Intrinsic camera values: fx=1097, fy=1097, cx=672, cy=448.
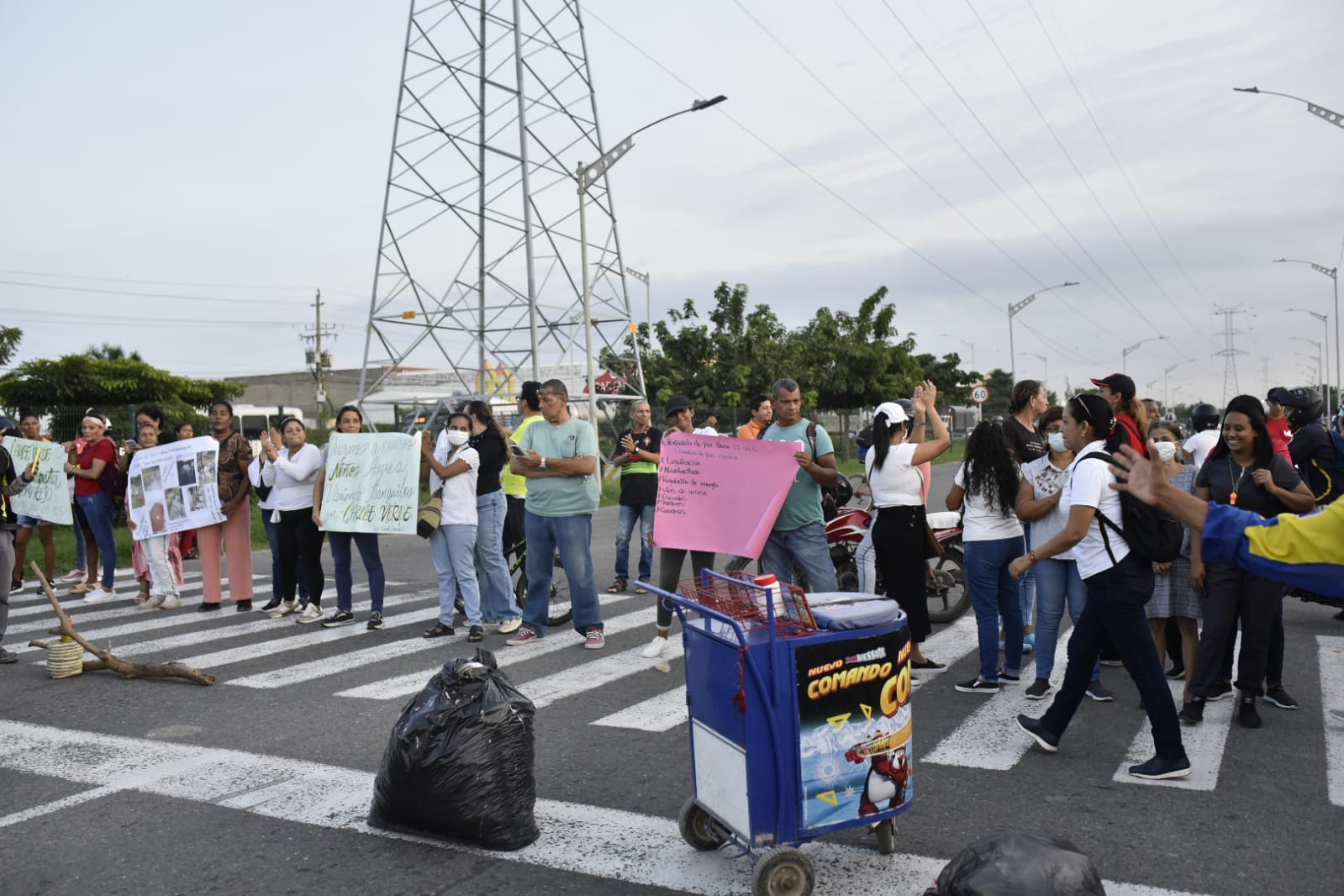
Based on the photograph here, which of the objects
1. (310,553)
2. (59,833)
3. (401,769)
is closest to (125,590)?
(310,553)

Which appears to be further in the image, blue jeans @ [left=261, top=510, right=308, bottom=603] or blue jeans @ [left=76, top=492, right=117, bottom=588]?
blue jeans @ [left=76, top=492, right=117, bottom=588]

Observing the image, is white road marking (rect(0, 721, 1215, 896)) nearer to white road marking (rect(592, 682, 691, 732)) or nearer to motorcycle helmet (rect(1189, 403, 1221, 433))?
white road marking (rect(592, 682, 691, 732))

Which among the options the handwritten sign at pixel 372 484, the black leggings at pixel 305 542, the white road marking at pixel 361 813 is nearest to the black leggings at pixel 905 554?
the white road marking at pixel 361 813

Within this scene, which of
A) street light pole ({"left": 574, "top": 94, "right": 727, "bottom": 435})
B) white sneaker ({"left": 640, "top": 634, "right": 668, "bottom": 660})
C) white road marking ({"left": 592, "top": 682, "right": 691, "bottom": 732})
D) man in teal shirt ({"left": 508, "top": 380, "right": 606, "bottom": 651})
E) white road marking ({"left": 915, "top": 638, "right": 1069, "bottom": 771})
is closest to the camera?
white road marking ({"left": 915, "top": 638, "right": 1069, "bottom": 771})

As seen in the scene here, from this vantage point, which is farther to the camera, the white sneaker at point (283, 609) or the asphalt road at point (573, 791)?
the white sneaker at point (283, 609)

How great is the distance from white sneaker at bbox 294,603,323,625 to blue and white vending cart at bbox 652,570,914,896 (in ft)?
21.4

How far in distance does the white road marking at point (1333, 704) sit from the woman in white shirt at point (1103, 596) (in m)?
0.62

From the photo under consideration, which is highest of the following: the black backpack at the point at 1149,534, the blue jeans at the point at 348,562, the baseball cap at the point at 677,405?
the baseball cap at the point at 677,405

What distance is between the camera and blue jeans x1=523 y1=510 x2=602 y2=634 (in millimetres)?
8062

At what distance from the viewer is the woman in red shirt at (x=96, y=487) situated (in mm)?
11305

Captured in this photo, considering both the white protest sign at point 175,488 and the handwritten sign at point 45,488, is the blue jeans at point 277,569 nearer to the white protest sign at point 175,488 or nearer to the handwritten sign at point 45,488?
the white protest sign at point 175,488

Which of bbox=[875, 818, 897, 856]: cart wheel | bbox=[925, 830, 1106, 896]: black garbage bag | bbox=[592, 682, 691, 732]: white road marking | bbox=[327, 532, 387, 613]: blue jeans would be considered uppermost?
bbox=[327, 532, 387, 613]: blue jeans

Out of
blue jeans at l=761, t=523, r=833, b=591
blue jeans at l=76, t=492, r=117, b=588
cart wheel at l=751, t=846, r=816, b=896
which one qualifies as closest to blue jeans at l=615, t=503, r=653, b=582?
blue jeans at l=761, t=523, r=833, b=591

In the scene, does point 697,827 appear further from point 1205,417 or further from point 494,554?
point 1205,417
